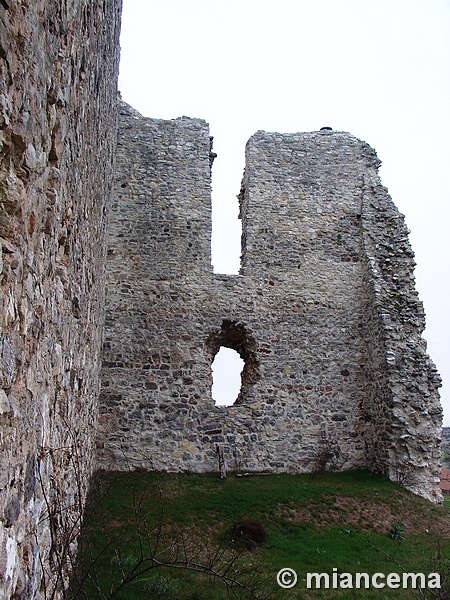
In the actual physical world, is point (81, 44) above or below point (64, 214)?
above

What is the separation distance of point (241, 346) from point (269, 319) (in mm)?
878

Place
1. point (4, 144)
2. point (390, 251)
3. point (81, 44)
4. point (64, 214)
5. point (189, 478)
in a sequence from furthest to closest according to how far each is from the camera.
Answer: point (390, 251) → point (189, 478) → point (81, 44) → point (64, 214) → point (4, 144)

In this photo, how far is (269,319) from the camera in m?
12.2

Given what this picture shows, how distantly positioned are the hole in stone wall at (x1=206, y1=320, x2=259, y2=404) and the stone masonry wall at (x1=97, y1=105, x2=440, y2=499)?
3 cm

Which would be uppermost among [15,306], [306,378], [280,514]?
[15,306]

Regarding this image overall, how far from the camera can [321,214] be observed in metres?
13.4

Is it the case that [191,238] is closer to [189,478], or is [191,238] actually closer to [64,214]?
[189,478]

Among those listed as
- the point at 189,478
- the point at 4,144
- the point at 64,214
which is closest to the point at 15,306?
the point at 4,144

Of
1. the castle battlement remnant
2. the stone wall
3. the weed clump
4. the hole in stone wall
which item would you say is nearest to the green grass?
the weed clump

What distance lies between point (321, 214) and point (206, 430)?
591 centimetres

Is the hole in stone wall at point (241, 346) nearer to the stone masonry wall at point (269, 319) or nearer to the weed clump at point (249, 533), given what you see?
the stone masonry wall at point (269, 319)

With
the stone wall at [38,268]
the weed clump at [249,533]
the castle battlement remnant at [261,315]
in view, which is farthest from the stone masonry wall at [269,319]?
the stone wall at [38,268]

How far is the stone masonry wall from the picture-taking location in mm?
11094

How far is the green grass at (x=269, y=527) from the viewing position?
624 centimetres
